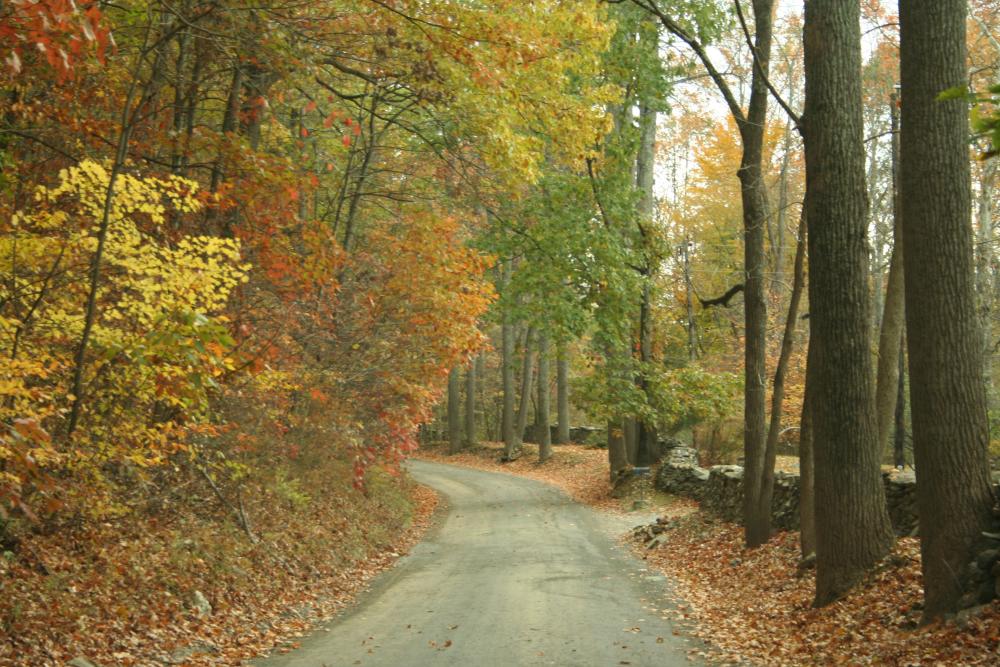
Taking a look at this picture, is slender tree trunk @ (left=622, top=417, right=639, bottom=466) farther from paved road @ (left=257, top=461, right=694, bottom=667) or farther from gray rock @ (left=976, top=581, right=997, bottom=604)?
gray rock @ (left=976, top=581, right=997, bottom=604)

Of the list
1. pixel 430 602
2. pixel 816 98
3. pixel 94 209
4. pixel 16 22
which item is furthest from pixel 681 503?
Result: pixel 16 22

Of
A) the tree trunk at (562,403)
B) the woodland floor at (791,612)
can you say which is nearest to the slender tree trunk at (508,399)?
the tree trunk at (562,403)

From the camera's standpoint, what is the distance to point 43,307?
338 inches

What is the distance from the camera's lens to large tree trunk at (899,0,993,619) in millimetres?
7547

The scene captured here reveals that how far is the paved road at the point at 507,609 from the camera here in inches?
332

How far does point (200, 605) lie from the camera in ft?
30.8

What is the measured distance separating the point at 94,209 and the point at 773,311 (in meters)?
26.1

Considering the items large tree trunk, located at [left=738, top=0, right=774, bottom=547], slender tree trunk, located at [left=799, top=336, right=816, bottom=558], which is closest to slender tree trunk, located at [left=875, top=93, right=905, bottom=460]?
slender tree trunk, located at [left=799, top=336, right=816, bottom=558]

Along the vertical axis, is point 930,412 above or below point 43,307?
below

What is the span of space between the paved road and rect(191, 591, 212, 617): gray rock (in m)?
1.12

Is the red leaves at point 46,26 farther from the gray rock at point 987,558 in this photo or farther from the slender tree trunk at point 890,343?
the slender tree trunk at point 890,343

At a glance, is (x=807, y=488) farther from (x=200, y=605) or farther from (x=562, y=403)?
(x=562, y=403)

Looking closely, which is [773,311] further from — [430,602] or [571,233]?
[430,602]

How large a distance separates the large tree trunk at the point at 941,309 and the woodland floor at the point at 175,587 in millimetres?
6247
